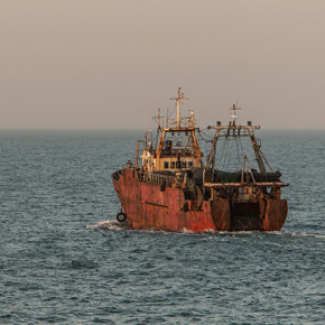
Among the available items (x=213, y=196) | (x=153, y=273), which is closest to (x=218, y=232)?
(x=213, y=196)

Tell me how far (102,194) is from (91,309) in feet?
163

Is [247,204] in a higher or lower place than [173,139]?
lower

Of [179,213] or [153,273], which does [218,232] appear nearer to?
[179,213]

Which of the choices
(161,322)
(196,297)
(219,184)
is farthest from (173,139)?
(161,322)

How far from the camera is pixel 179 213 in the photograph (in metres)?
48.9

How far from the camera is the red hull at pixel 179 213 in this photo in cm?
4712

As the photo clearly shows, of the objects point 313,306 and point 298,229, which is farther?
point 298,229

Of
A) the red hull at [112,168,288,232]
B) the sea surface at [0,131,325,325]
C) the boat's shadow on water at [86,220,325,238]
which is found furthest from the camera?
the boat's shadow on water at [86,220,325,238]

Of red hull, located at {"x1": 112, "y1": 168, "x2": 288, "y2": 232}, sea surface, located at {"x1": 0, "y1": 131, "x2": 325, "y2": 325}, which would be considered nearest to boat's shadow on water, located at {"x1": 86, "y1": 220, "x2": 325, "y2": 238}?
sea surface, located at {"x1": 0, "y1": 131, "x2": 325, "y2": 325}

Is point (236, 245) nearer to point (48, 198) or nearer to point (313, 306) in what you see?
point (313, 306)

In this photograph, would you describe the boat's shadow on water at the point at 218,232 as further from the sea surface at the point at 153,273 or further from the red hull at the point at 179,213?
the red hull at the point at 179,213

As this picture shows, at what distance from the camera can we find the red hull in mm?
47125

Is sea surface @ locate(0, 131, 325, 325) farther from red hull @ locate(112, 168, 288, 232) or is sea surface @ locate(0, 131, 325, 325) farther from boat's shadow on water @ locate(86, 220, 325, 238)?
red hull @ locate(112, 168, 288, 232)

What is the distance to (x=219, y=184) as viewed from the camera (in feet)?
154
